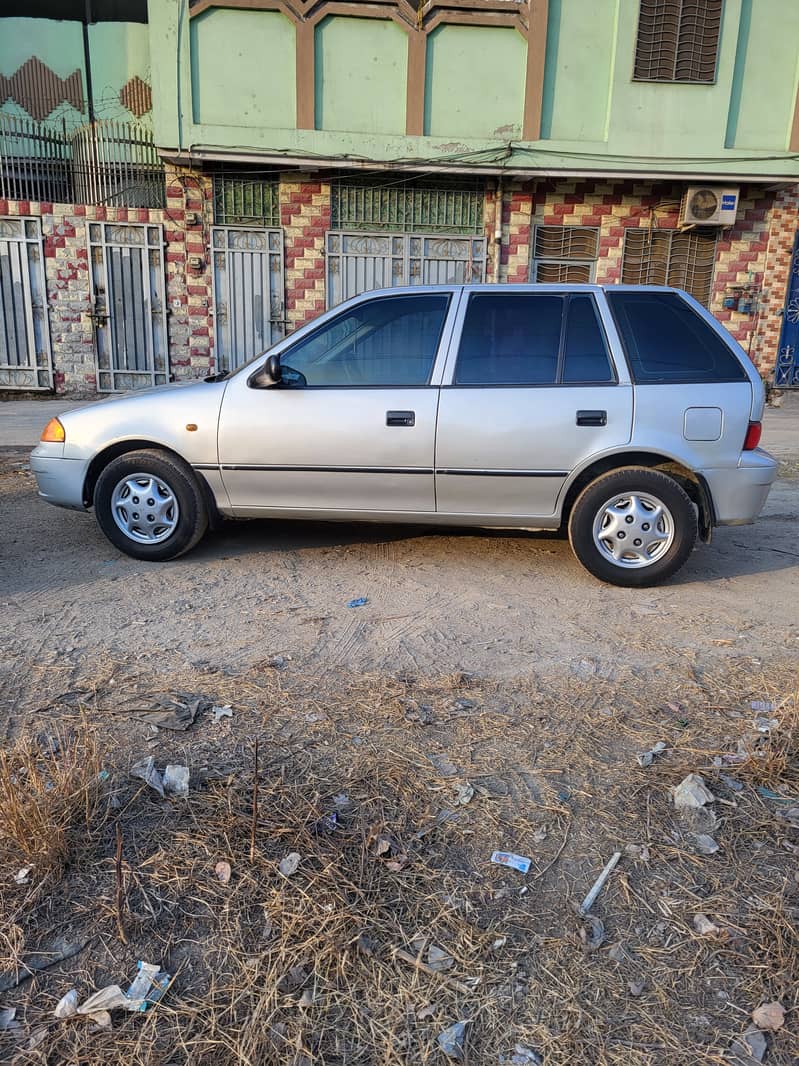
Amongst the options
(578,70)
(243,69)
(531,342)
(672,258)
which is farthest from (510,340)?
(672,258)

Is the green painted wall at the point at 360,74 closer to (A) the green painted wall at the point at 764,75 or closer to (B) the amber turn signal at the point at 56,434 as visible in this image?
(A) the green painted wall at the point at 764,75

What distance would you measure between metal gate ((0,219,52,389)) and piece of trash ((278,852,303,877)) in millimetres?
12261

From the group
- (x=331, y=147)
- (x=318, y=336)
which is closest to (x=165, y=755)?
(x=318, y=336)

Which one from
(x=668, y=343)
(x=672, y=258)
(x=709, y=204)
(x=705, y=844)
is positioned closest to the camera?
(x=705, y=844)

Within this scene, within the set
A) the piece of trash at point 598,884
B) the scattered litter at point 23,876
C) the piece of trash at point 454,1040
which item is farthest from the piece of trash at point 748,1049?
the scattered litter at point 23,876

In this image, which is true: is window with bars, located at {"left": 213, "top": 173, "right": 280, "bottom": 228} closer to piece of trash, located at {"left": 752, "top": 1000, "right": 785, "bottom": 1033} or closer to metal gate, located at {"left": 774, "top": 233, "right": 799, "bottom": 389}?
metal gate, located at {"left": 774, "top": 233, "right": 799, "bottom": 389}

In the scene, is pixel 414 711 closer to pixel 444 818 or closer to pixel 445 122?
pixel 444 818

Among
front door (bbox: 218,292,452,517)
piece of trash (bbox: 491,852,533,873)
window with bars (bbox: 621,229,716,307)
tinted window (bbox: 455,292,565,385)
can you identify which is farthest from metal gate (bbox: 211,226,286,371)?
piece of trash (bbox: 491,852,533,873)

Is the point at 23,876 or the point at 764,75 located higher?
the point at 764,75

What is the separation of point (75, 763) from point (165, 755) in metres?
0.35

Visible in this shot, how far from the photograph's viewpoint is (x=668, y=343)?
14.6ft

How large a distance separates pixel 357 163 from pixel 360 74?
1316 mm

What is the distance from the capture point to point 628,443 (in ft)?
14.3

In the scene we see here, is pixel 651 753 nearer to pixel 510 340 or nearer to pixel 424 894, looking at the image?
pixel 424 894
